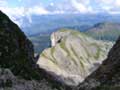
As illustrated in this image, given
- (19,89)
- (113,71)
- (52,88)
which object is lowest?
(113,71)

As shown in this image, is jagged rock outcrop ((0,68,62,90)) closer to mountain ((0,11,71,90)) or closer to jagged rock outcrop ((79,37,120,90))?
mountain ((0,11,71,90))

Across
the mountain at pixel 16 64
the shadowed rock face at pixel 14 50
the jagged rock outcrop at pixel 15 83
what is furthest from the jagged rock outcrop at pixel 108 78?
Result: the shadowed rock face at pixel 14 50

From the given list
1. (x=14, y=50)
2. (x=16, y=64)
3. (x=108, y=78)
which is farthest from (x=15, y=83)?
(x=108, y=78)

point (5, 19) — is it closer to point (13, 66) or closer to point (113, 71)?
point (13, 66)

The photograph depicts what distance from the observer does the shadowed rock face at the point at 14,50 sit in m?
42.5

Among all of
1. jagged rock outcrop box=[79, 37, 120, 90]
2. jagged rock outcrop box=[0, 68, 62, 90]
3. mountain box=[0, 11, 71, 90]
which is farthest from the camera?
jagged rock outcrop box=[79, 37, 120, 90]

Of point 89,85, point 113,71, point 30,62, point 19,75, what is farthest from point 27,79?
point 113,71

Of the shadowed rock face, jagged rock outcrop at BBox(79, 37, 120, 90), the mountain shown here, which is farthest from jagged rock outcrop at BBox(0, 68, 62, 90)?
jagged rock outcrop at BBox(79, 37, 120, 90)

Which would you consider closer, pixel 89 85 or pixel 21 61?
pixel 21 61

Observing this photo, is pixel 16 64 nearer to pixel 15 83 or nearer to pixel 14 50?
pixel 14 50

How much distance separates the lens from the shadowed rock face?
42500mm

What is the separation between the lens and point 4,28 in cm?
4941

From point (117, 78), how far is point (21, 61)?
44.1 feet

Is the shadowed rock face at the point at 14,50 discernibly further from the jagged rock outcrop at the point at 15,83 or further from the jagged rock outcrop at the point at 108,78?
the jagged rock outcrop at the point at 108,78
